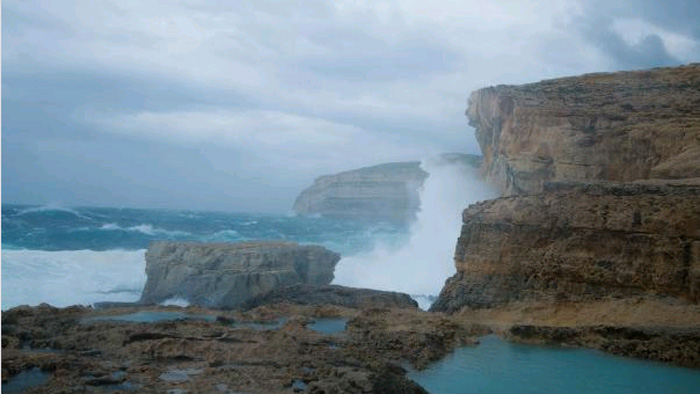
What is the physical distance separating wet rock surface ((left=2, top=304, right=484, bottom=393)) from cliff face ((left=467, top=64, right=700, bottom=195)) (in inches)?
337

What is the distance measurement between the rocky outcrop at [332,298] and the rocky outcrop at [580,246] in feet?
6.78

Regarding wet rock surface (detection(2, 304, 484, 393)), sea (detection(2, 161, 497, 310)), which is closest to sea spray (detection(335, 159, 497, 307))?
sea (detection(2, 161, 497, 310))

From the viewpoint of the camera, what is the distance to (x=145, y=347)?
1174cm

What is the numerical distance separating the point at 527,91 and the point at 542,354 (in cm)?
1468

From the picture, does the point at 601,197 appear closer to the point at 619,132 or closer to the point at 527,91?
the point at 619,132

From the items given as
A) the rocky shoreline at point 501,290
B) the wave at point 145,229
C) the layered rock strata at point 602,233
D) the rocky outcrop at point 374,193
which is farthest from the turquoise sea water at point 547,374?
the rocky outcrop at point 374,193

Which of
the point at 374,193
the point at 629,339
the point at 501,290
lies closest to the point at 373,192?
the point at 374,193

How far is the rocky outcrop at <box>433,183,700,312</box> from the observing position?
1548cm

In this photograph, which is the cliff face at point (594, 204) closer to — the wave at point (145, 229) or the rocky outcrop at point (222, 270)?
the rocky outcrop at point (222, 270)

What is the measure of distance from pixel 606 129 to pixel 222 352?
1581 centimetres

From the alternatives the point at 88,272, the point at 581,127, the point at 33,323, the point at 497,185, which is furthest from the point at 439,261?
the point at 33,323

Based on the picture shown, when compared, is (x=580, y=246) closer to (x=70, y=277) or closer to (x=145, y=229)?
(x=70, y=277)

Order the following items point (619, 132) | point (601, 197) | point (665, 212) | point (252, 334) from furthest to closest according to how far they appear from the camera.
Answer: point (619, 132) → point (601, 197) → point (665, 212) → point (252, 334)

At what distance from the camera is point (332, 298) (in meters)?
20.3
